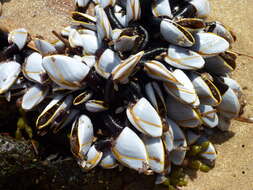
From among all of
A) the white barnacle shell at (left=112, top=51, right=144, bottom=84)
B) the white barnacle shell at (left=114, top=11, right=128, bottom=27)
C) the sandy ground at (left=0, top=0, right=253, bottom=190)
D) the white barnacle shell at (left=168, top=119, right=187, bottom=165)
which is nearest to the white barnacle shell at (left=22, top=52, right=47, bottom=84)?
the sandy ground at (left=0, top=0, right=253, bottom=190)

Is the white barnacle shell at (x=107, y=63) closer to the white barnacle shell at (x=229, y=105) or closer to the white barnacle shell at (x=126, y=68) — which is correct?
the white barnacle shell at (x=126, y=68)

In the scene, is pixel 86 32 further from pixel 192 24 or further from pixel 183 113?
pixel 183 113

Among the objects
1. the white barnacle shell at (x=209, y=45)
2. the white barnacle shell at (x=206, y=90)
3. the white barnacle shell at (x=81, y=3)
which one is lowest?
the white barnacle shell at (x=206, y=90)

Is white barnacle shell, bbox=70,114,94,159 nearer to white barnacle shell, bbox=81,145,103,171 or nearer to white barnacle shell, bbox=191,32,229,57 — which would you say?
white barnacle shell, bbox=81,145,103,171

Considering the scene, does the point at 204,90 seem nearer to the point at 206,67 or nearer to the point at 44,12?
the point at 206,67

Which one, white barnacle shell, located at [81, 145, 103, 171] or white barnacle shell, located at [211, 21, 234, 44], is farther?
white barnacle shell, located at [211, 21, 234, 44]

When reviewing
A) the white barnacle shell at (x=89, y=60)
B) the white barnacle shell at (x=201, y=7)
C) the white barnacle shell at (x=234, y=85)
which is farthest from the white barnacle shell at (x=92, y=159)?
the white barnacle shell at (x=201, y=7)

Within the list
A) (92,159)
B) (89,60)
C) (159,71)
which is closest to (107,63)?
(89,60)

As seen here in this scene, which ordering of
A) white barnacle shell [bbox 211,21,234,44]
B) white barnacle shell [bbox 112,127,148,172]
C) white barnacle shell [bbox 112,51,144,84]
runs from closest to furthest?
white barnacle shell [bbox 112,51,144,84], white barnacle shell [bbox 112,127,148,172], white barnacle shell [bbox 211,21,234,44]
